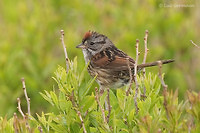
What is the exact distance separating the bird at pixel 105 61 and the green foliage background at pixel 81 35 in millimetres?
1347

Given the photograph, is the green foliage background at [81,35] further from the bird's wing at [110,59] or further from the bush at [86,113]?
the bush at [86,113]

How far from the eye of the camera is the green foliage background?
6.46 meters

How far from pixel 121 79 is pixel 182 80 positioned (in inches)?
97.1

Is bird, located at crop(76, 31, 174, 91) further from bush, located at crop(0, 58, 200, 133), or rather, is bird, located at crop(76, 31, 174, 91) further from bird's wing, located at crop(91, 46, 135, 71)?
bush, located at crop(0, 58, 200, 133)

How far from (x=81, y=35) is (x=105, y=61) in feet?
7.14

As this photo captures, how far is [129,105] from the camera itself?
8.42 ft

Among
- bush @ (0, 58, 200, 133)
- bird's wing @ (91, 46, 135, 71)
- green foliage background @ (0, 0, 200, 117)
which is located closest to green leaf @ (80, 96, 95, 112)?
bush @ (0, 58, 200, 133)

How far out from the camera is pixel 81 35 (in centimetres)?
712

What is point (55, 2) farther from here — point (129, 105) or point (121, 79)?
point (129, 105)

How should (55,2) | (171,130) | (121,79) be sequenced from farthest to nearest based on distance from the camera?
1. (55,2)
2. (121,79)
3. (171,130)

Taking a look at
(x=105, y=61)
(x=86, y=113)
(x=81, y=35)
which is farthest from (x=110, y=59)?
(x=86, y=113)

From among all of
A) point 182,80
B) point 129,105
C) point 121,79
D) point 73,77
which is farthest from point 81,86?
point 182,80

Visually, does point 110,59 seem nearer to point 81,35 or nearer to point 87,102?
point 81,35

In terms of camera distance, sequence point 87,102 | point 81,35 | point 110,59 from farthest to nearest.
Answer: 1. point 81,35
2. point 110,59
3. point 87,102
